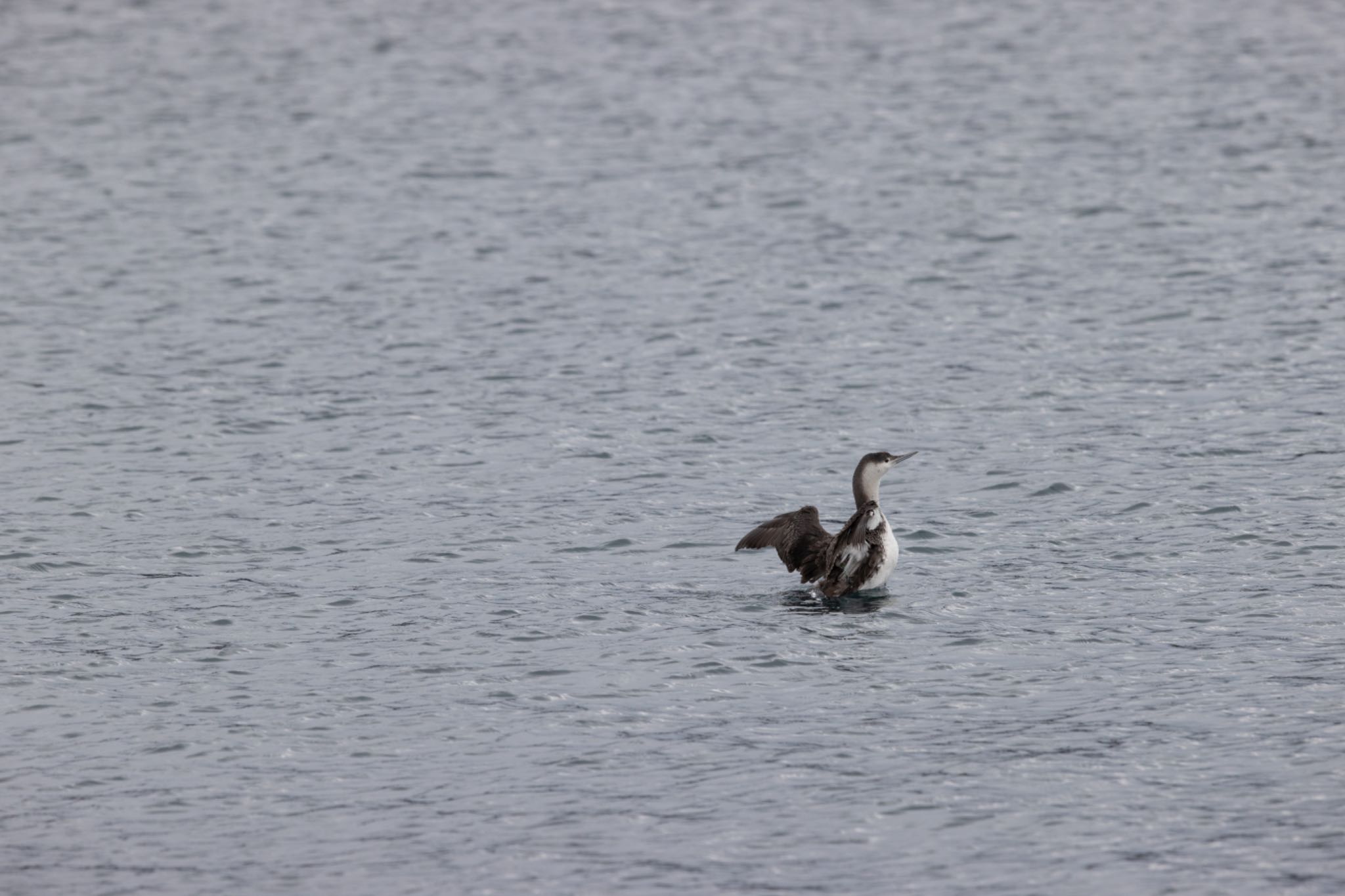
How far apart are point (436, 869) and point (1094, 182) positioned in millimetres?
25422

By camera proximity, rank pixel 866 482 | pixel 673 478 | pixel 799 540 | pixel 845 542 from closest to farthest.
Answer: pixel 845 542
pixel 799 540
pixel 866 482
pixel 673 478

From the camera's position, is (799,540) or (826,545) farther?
(799,540)

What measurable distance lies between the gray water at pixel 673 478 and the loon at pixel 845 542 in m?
0.30

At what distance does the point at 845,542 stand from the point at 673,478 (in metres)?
4.27

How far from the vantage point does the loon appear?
18.1 m

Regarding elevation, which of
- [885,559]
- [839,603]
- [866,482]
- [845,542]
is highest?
[866,482]

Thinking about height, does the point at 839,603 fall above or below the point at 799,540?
below

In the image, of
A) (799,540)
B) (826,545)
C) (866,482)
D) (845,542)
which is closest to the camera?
(845,542)

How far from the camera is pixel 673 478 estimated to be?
22.1 m

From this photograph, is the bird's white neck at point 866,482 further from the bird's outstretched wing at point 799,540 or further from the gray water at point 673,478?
the gray water at point 673,478

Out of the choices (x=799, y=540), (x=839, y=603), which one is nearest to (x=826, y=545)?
(x=799, y=540)

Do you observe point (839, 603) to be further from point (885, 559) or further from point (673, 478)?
point (673, 478)

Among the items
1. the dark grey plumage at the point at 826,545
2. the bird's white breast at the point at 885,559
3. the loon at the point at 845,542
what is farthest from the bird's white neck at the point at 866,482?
the bird's white breast at the point at 885,559

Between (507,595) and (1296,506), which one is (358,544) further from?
(1296,506)
